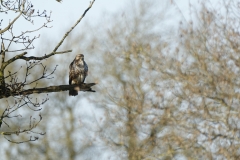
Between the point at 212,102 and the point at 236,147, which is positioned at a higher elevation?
the point at 212,102

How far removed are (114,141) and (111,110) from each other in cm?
86

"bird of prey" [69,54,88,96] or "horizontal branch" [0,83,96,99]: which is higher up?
"bird of prey" [69,54,88,96]

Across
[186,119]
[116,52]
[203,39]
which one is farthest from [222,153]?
[116,52]

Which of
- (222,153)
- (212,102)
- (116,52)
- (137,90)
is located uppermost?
(116,52)

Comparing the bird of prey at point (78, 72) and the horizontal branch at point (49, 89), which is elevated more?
the bird of prey at point (78, 72)

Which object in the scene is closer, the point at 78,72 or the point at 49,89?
the point at 49,89

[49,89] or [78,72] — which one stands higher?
[78,72]

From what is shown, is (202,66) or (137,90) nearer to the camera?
(202,66)

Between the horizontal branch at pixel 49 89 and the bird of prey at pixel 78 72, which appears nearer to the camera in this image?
the horizontal branch at pixel 49 89

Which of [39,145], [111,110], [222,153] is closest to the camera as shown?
[222,153]

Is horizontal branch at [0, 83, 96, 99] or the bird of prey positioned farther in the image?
the bird of prey

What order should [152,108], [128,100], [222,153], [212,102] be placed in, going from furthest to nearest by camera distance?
1. [128,100]
2. [152,108]
3. [212,102]
4. [222,153]

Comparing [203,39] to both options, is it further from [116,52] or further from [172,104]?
[116,52]

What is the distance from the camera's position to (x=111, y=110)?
18.3 meters
